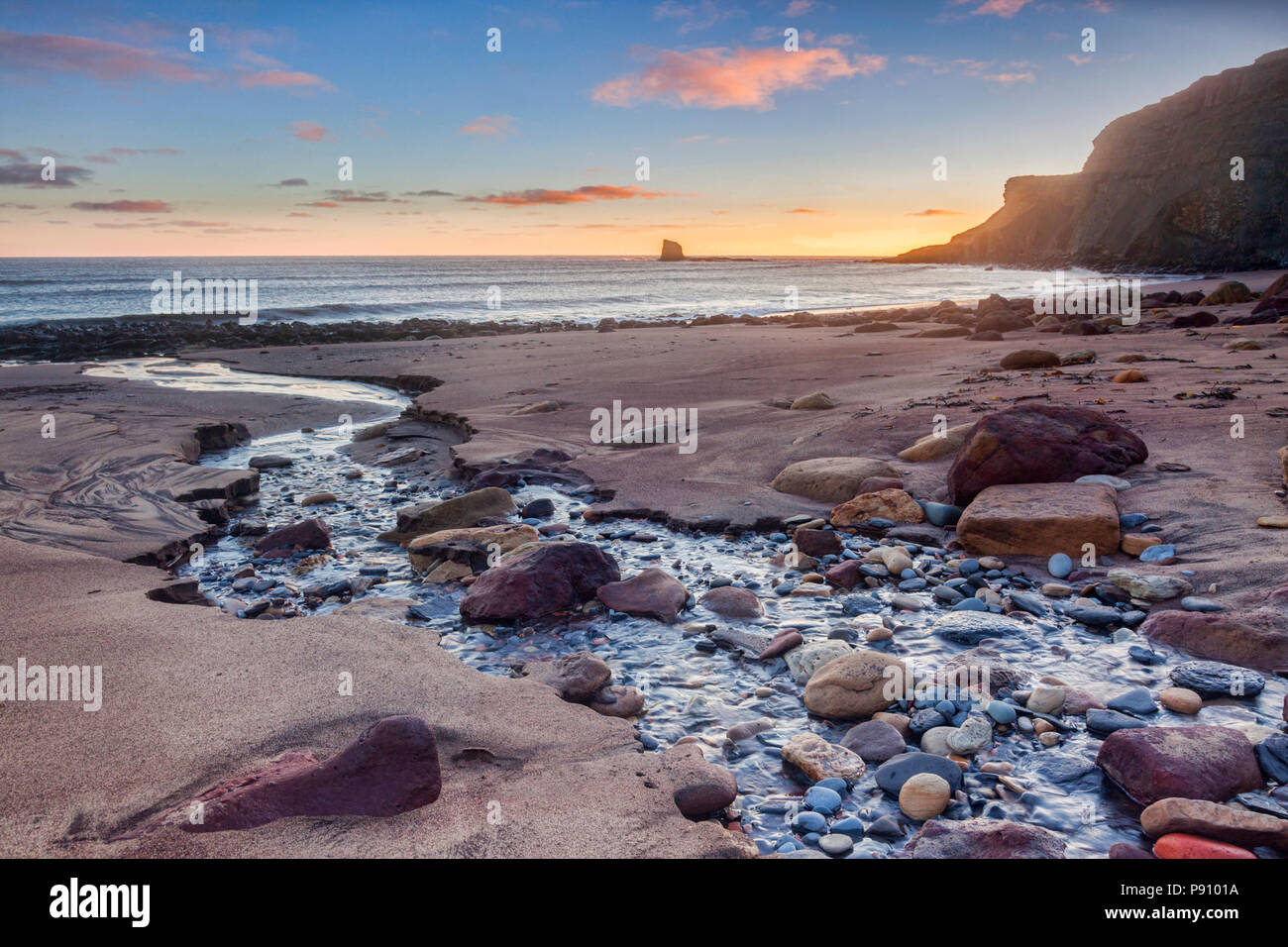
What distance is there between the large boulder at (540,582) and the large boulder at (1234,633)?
110 inches

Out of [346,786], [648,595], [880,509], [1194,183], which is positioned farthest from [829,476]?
[1194,183]

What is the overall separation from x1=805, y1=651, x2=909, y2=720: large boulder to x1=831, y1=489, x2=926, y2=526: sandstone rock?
222 cm

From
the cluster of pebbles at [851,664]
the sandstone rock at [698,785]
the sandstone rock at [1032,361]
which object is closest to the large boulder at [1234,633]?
the cluster of pebbles at [851,664]

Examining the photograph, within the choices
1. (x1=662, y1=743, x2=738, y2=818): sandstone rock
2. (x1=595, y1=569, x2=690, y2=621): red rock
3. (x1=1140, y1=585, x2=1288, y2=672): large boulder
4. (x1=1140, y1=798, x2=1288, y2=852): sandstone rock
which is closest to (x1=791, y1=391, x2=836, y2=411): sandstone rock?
(x1=595, y1=569, x2=690, y2=621): red rock

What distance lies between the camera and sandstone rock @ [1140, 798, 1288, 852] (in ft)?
6.67

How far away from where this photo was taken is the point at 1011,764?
264 cm

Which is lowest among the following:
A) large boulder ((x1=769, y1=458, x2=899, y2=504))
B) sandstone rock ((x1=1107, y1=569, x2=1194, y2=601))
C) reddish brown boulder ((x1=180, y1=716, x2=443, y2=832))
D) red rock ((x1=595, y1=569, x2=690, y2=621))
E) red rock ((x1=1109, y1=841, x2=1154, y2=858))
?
red rock ((x1=1109, y1=841, x2=1154, y2=858))

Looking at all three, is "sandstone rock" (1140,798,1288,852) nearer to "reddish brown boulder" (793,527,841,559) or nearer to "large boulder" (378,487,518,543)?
"reddish brown boulder" (793,527,841,559)

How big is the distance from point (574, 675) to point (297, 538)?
2.96 meters

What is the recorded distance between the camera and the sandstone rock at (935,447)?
6309 millimetres

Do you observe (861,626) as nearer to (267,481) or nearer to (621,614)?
(621,614)

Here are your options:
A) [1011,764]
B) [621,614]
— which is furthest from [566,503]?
[1011,764]

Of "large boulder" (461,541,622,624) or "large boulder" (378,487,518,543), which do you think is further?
"large boulder" (378,487,518,543)
